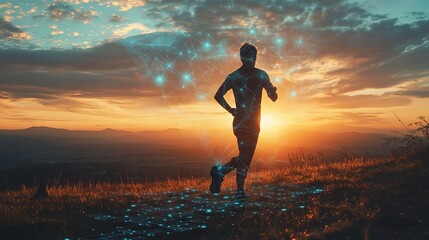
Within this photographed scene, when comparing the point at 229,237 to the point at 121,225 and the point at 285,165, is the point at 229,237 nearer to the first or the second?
the point at 121,225

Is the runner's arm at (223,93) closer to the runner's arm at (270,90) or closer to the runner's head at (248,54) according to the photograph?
the runner's head at (248,54)

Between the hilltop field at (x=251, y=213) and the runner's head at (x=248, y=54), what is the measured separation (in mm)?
2970

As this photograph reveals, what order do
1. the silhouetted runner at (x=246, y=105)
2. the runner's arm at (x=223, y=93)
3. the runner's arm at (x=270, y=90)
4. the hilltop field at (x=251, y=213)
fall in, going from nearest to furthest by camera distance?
1. the hilltop field at (x=251, y=213)
2. the silhouetted runner at (x=246, y=105)
3. the runner's arm at (x=270, y=90)
4. the runner's arm at (x=223, y=93)

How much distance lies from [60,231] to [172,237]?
6.06 feet

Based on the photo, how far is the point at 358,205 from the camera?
6312mm

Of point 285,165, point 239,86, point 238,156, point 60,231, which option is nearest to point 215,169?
point 238,156

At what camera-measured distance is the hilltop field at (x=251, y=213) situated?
17.1 ft

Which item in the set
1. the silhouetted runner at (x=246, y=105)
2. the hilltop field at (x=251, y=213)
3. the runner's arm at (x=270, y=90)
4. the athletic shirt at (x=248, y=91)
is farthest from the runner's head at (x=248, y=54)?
the hilltop field at (x=251, y=213)

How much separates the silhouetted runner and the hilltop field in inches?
30.4

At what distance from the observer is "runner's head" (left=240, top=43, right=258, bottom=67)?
28.7ft

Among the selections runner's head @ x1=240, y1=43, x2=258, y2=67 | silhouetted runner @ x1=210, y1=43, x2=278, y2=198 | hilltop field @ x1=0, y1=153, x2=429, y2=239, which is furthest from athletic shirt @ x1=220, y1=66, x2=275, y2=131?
hilltop field @ x1=0, y1=153, x2=429, y2=239

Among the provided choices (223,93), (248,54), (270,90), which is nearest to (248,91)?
(270,90)

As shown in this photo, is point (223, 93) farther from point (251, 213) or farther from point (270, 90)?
point (251, 213)

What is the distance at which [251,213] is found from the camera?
675 cm
